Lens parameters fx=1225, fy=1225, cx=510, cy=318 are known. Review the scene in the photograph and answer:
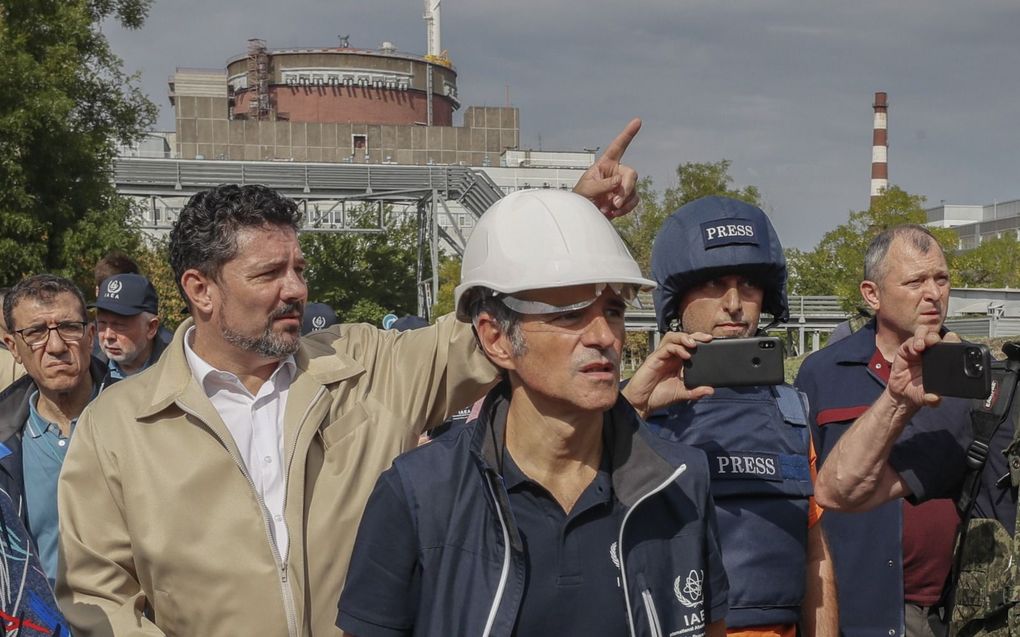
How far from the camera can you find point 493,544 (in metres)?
2.64

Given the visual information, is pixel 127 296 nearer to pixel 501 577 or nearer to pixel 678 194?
pixel 501 577

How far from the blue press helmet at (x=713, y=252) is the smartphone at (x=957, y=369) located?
2.12 feet

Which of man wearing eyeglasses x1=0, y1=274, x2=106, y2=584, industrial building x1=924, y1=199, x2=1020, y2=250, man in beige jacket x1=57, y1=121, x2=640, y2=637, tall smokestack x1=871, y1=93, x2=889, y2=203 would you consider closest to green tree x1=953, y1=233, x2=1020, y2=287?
tall smokestack x1=871, y1=93, x2=889, y2=203

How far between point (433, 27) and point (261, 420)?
97.2 metres

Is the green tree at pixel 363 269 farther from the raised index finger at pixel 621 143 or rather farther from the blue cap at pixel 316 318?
the raised index finger at pixel 621 143

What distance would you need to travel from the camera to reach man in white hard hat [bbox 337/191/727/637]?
103 inches

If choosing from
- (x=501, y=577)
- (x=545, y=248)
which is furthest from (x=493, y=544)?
(x=545, y=248)

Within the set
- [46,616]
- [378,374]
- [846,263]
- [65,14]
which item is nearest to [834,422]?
[378,374]

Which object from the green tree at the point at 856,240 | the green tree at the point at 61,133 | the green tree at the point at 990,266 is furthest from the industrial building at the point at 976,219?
the green tree at the point at 61,133

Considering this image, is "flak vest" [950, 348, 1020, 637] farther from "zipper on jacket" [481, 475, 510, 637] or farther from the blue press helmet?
"zipper on jacket" [481, 475, 510, 637]

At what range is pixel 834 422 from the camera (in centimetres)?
511

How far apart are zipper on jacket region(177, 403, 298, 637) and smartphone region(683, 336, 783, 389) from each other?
124cm

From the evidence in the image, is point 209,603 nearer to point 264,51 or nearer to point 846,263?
point 846,263

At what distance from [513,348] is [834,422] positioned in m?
2.67
